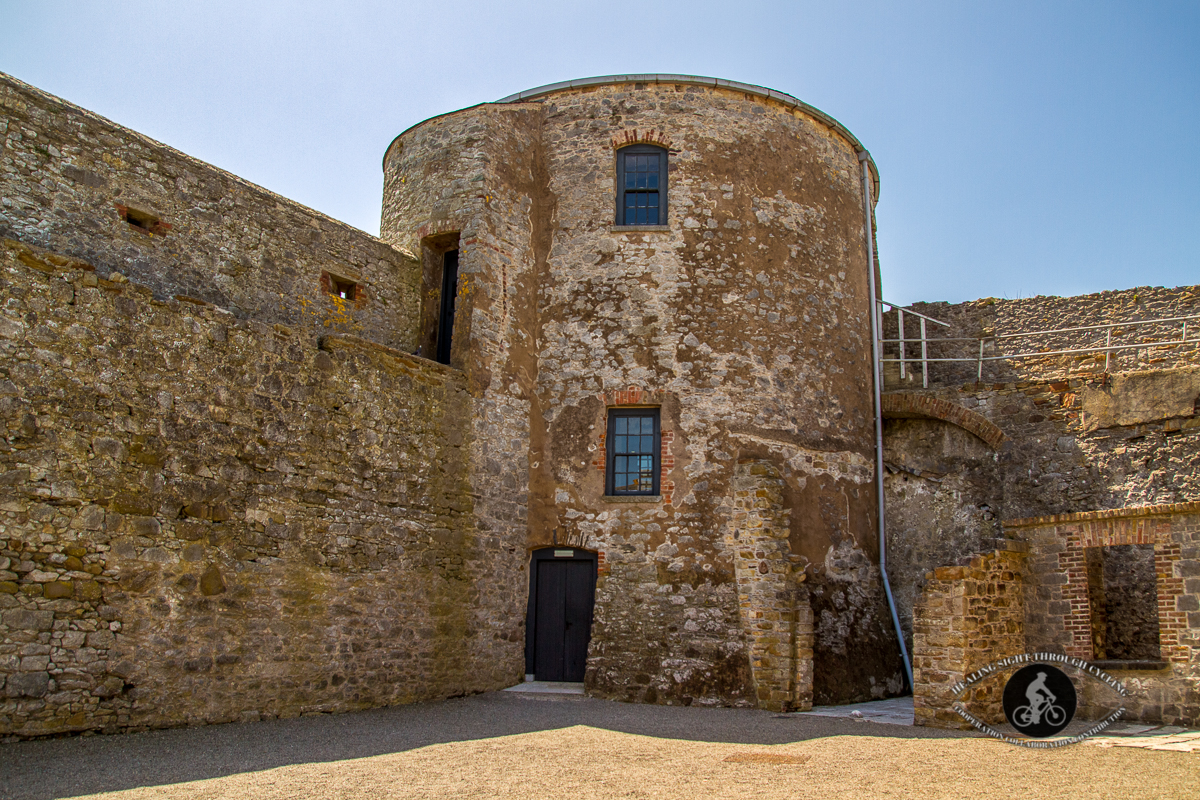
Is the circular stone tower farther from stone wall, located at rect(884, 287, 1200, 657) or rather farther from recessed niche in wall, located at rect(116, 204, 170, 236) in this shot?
recessed niche in wall, located at rect(116, 204, 170, 236)

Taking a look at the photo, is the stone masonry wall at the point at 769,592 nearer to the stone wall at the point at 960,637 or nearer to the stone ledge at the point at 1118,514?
the stone wall at the point at 960,637

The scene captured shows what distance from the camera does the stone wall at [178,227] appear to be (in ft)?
30.1

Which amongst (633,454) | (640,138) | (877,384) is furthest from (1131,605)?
(640,138)

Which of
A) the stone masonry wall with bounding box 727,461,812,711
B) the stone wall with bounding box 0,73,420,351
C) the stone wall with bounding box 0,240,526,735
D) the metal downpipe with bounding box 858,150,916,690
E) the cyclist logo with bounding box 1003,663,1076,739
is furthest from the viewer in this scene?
the metal downpipe with bounding box 858,150,916,690

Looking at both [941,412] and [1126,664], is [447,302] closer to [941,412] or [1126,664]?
[941,412]

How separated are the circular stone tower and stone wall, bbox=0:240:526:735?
1090 mm

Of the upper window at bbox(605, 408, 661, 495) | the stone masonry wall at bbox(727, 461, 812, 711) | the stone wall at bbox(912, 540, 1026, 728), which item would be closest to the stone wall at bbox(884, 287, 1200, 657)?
the stone masonry wall at bbox(727, 461, 812, 711)

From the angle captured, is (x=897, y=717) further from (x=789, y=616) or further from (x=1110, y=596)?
(x=1110, y=596)

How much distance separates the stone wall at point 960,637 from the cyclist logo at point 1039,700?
330mm

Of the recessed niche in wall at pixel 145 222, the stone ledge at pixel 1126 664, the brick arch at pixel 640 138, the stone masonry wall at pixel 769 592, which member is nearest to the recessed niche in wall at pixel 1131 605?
the stone ledge at pixel 1126 664

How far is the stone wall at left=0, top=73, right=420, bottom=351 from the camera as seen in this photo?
919 cm

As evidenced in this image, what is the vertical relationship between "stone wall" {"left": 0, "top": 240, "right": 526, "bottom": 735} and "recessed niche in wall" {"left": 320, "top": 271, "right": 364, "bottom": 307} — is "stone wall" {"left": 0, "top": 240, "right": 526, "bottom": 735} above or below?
below

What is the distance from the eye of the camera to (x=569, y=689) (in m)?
11.9

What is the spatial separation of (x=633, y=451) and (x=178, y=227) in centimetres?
629
